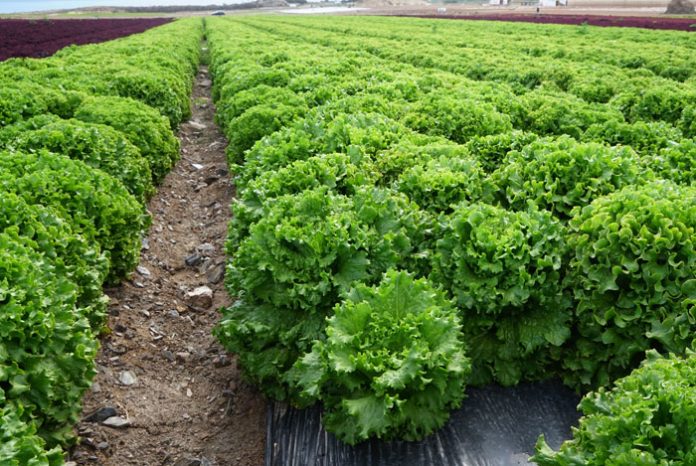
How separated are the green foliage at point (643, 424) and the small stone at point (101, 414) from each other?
3.99 metres

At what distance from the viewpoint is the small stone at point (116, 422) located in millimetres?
5410

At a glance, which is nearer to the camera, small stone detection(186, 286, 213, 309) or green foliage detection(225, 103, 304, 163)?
small stone detection(186, 286, 213, 309)

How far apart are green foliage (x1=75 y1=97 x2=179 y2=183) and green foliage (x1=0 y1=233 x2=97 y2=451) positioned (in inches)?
209

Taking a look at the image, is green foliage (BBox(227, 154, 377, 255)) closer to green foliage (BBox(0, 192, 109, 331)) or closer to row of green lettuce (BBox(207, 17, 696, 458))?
row of green lettuce (BBox(207, 17, 696, 458))

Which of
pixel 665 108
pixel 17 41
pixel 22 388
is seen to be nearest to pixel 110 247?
pixel 22 388

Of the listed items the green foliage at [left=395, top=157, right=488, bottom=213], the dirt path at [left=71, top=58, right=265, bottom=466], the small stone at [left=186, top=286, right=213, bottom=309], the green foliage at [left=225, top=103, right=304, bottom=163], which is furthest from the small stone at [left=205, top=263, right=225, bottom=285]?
the green foliage at [left=395, top=157, right=488, bottom=213]

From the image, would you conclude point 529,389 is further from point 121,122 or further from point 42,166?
point 121,122

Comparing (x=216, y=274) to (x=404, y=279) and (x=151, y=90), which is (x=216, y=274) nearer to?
(x=404, y=279)

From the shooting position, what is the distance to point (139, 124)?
33.4 ft

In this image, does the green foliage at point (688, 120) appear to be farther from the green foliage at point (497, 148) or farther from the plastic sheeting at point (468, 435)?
the plastic sheeting at point (468, 435)

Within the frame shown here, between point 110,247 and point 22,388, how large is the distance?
3.11 m

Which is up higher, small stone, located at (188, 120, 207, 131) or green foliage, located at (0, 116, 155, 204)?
green foliage, located at (0, 116, 155, 204)

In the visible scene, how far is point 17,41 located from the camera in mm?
30594

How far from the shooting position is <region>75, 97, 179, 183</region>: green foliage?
9.85 meters
